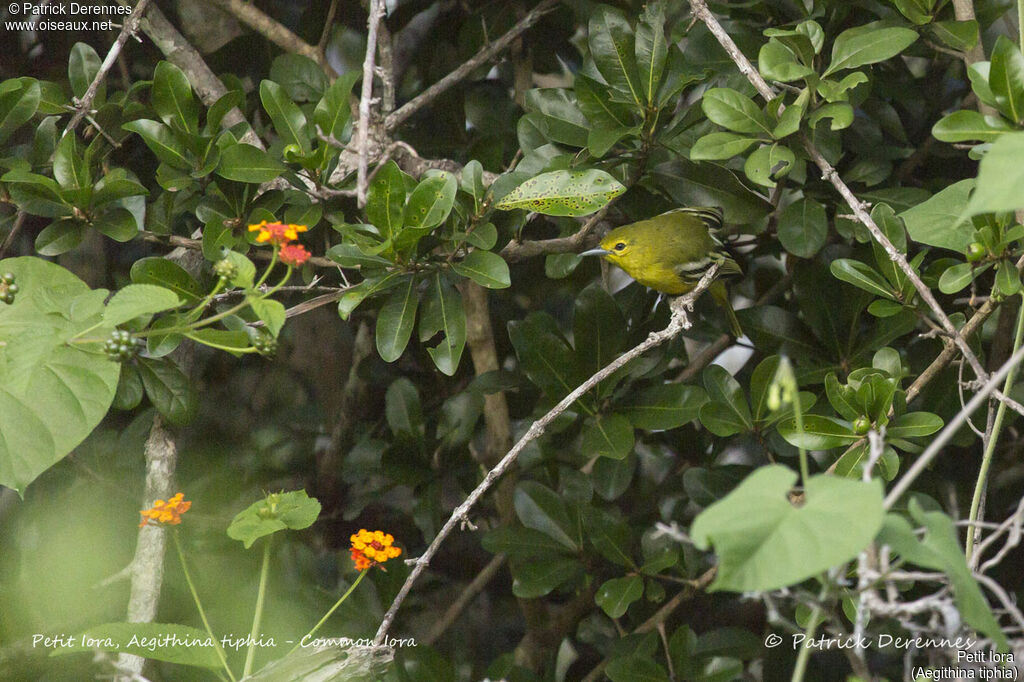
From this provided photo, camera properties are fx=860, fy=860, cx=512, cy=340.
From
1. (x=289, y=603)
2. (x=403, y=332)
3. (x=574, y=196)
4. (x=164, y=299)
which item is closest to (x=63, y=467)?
(x=289, y=603)

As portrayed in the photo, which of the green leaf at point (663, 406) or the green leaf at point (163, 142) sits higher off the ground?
the green leaf at point (163, 142)

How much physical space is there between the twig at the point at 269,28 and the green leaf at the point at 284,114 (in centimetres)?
60

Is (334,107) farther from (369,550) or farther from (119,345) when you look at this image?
(369,550)

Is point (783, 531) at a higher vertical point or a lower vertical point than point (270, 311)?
lower

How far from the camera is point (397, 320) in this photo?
174cm

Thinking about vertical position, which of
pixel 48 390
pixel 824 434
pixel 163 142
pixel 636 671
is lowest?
pixel 636 671

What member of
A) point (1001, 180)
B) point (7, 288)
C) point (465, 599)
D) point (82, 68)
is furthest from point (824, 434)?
point (82, 68)

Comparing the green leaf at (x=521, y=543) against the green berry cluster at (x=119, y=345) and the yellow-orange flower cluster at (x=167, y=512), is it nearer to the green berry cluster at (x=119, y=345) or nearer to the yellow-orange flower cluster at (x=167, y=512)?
the yellow-orange flower cluster at (x=167, y=512)

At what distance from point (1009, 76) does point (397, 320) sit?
3.77 feet

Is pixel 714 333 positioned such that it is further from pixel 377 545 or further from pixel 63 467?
pixel 63 467

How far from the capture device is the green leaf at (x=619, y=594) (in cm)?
202

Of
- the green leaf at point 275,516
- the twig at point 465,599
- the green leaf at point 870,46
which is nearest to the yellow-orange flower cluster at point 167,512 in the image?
the green leaf at point 275,516

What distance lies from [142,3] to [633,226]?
1310mm

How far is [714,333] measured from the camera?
7.85ft
